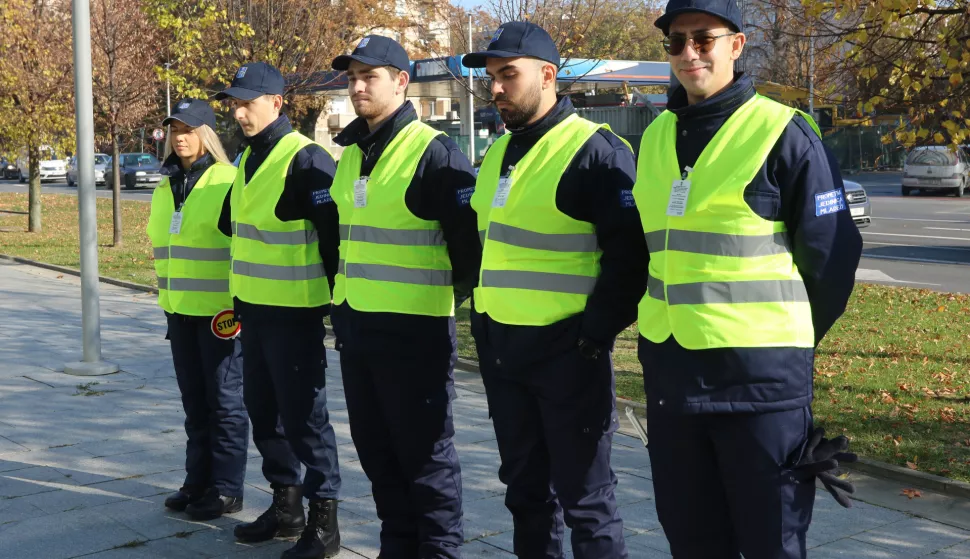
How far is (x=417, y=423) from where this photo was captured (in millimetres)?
4363

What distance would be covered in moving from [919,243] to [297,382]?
61.2ft

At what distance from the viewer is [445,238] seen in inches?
A: 171

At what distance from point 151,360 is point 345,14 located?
24.9 m

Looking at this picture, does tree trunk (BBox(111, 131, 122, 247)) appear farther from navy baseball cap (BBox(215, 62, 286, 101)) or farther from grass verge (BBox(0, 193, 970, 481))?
navy baseball cap (BBox(215, 62, 286, 101))

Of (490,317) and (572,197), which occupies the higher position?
(572,197)

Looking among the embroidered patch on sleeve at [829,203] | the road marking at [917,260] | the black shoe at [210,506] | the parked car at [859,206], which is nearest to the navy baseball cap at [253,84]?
the black shoe at [210,506]

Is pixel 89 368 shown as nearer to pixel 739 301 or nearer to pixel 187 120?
pixel 187 120

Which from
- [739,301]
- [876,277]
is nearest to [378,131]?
[739,301]

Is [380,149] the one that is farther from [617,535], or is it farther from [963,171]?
[963,171]

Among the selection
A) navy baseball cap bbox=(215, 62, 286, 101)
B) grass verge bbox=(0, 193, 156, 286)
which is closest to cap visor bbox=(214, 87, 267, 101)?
navy baseball cap bbox=(215, 62, 286, 101)

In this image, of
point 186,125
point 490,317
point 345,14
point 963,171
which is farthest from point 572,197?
point 963,171

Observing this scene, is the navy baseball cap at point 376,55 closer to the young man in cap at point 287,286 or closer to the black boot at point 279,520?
the young man in cap at point 287,286

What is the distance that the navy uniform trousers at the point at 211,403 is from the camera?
5.38 m

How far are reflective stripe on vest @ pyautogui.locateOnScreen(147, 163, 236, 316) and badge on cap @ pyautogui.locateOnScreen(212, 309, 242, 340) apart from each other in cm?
4
